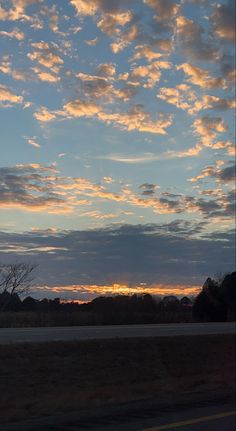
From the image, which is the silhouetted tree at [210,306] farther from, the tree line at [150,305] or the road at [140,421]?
the road at [140,421]

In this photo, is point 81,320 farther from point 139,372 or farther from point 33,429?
point 33,429

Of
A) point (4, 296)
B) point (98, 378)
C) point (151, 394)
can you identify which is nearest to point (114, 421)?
point (151, 394)

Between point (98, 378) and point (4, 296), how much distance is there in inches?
2657

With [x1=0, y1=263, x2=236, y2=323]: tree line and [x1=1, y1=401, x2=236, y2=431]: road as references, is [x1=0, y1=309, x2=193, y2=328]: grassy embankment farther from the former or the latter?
[x1=1, y1=401, x2=236, y2=431]: road

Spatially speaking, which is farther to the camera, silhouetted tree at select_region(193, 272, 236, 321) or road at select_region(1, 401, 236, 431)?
silhouetted tree at select_region(193, 272, 236, 321)

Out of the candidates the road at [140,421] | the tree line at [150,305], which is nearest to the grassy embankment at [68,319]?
the tree line at [150,305]

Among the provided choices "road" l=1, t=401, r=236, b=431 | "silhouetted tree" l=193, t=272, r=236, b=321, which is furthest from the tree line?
"road" l=1, t=401, r=236, b=431

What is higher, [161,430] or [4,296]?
[4,296]

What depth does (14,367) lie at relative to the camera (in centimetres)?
1598

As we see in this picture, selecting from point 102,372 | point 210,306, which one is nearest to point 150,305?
point 210,306

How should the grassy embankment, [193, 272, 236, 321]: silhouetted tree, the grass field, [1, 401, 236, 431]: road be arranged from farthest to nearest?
[193, 272, 236, 321]: silhouetted tree → the grassy embankment → the grass field → [1, 401, 236, 431]: road

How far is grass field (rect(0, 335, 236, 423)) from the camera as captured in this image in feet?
39.2

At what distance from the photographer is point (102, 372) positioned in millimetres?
17016

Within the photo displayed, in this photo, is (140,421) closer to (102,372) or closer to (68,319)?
(102,372)
